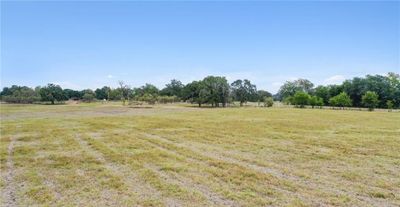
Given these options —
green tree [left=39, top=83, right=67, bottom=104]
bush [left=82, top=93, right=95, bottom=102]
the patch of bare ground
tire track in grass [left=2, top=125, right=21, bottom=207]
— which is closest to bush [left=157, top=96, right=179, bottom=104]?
bush [left=82, top=93, right=95, bottom=102]

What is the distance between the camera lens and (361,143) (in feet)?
41.5

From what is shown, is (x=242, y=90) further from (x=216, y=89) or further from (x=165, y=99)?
(x=165, y=99)

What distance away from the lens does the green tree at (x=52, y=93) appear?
83000 millimetres

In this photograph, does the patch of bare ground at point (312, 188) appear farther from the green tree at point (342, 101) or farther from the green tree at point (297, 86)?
the green tree at point (297, 86)

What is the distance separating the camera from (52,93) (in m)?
84.7

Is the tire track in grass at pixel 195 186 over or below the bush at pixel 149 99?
below

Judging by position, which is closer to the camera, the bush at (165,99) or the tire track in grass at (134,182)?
the tire track in grass at (134,182)

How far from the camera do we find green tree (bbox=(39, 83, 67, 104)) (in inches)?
3268

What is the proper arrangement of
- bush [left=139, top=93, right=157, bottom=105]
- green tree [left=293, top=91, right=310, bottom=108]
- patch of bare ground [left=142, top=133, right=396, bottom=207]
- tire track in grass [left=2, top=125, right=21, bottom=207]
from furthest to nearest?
bush [left=139, top=93, right=157, bottom=105], green tree [left=293, top=91, right=310, bottom=108], tire track in grass [left=2, top=125, right=21, bottom=207], patch of bare ground [left=142, top=133, right=396, bottom=207]

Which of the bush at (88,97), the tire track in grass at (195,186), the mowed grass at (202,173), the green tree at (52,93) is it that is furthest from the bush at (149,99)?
the tire track in grass at (195,186)

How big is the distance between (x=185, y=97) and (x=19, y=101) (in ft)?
162

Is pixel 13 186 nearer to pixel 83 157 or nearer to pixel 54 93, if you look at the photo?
pixel 83 157

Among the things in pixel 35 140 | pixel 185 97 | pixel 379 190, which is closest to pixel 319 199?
pixel 379 190

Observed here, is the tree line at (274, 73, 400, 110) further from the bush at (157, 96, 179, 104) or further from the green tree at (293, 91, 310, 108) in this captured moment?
the bush at (157, 96, 179, 104)
